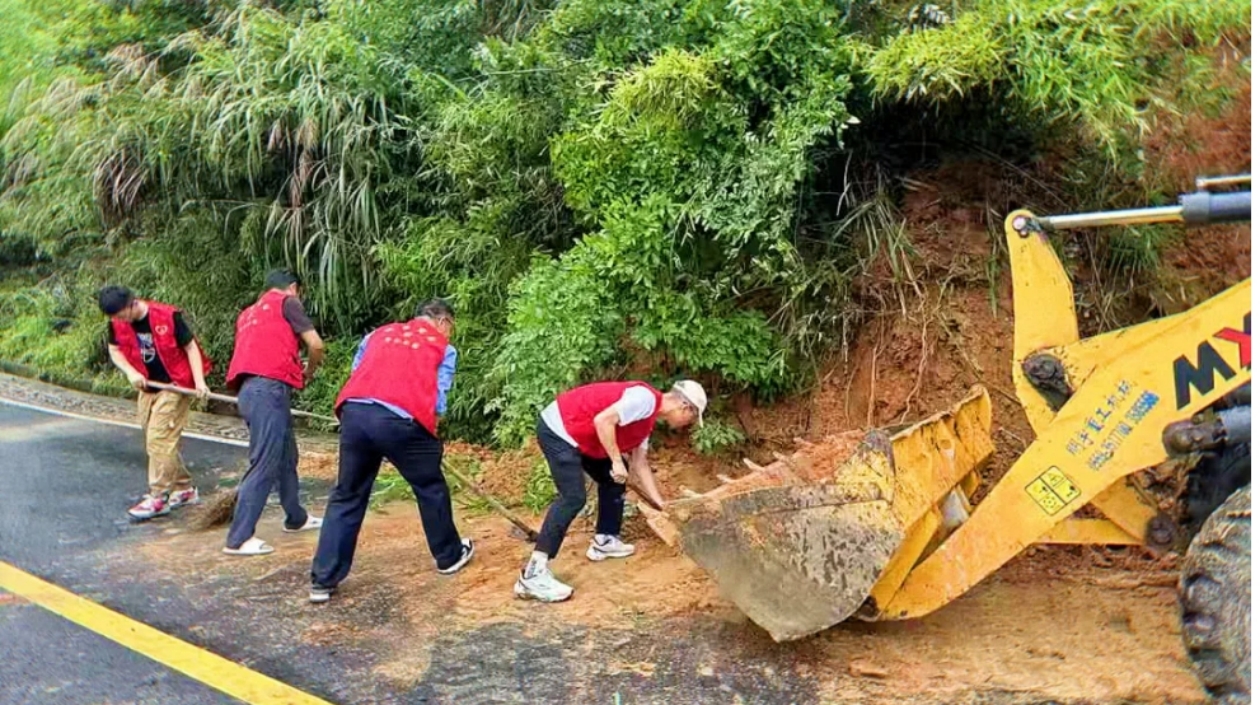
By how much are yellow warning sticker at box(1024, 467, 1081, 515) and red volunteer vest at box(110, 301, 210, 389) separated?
496 centimetres

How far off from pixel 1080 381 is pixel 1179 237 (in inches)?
97.1

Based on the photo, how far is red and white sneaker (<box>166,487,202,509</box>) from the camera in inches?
262

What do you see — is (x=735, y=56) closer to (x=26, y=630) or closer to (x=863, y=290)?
(x=863, y=290)

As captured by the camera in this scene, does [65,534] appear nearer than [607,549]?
No

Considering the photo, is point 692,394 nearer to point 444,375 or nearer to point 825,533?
point 825,533

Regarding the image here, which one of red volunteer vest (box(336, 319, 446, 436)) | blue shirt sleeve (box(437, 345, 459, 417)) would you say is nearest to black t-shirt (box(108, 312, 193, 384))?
red volunteer vest (box(336, 319, 446, 436))

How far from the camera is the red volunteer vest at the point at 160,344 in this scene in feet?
20.9

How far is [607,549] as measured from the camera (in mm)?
5395

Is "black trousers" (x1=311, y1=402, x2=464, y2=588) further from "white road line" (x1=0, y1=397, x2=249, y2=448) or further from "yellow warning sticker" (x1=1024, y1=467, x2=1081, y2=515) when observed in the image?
"white road line" (x1=0, y1=397, x2=249, y2=448)

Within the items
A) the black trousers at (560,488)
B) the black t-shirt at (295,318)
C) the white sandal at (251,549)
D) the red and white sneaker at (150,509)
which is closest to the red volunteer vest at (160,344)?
the red and white sneaker at (150,509)

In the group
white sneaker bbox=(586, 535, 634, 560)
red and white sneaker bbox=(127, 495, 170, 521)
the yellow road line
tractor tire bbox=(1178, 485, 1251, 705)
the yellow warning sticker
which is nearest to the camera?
tractor tire bbox=(1178, 485, 1251, 705)

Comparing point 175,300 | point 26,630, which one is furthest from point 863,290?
point 175,300

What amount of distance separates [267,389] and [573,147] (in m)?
2.27

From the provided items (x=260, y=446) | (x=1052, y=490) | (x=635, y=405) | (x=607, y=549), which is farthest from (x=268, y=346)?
(x=1052, y=490)
